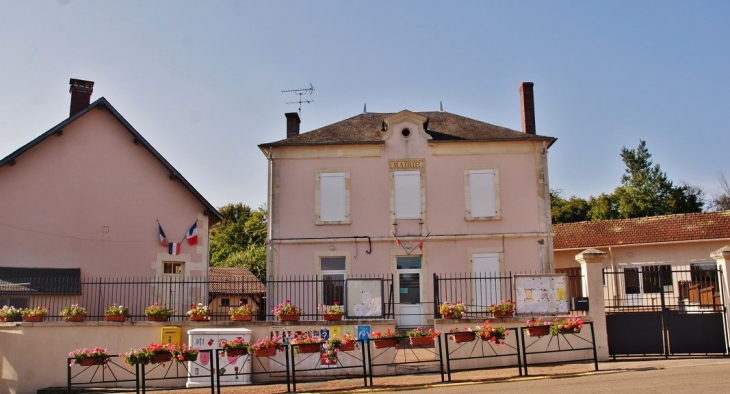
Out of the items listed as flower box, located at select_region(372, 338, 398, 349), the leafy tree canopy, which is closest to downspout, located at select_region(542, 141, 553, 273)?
flower box, located at select_region(372, 338, 398, 349)

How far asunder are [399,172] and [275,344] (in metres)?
8.80

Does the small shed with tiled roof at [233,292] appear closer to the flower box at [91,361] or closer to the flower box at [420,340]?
the flower box at [91,361]

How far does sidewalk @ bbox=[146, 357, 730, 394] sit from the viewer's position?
11.2 meters

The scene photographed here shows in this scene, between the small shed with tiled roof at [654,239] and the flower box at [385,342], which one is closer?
the flower box at [385,342]

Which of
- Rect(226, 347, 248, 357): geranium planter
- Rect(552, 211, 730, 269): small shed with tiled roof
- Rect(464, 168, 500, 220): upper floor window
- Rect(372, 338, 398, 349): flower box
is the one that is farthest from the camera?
Rect(552, 211, 730, 269): small shed with tiled roof

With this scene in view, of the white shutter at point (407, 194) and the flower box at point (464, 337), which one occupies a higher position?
the white shutter at point (407, 194)

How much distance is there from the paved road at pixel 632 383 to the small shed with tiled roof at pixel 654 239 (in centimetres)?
1262

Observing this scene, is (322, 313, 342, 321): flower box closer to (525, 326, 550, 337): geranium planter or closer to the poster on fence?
the poster on fence

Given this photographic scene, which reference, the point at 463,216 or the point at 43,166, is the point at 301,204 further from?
the point at 43,166

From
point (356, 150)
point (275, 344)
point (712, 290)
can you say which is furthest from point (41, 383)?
point (712, 290)

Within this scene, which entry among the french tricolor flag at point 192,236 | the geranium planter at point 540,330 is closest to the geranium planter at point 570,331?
the geranium planter at point 540,330

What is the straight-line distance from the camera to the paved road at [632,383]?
9516 mm

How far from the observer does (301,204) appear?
1938 cm

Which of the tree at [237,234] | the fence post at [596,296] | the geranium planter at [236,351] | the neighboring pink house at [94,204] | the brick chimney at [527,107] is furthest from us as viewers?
the tree at [237,234]
